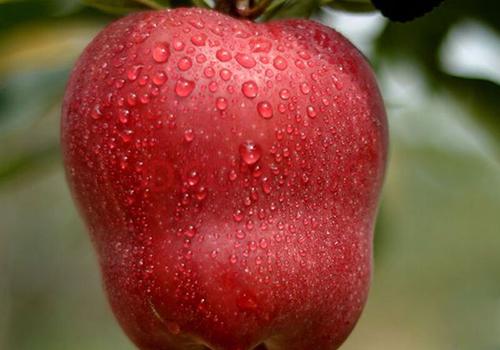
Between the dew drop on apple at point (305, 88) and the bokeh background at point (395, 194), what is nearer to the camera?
the dew drop on apple at point (305, 88)

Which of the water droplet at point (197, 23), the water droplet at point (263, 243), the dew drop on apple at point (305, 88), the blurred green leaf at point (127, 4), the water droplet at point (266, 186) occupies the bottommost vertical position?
the water droplet at point (263, 243)

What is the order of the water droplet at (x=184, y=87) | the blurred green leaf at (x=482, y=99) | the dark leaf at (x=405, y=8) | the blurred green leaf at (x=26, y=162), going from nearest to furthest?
the water droplet at (x=184, y=87)
the dark leaf at (x=405, y=8)
the blurred green leaf at (x=482, y=99)
the blurred green leaf at (x=26, y=162)

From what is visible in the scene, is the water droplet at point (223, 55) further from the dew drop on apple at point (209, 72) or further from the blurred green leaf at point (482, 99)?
the blurred green leaf at point (482, 99)

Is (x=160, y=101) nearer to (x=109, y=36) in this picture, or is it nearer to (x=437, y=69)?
(x=109, y=36)

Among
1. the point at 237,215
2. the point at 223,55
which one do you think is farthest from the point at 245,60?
the point at 237,215

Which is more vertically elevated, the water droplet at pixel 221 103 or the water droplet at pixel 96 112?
the water droplet at pixel 221 103

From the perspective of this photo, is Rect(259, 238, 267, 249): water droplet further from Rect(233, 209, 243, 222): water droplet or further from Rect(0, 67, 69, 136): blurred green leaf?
Rect(0, 67, 69, 136): blurred green leaf

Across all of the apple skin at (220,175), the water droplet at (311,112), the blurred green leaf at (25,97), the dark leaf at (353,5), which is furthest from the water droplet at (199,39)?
the blurred green leaf at (25,97)
